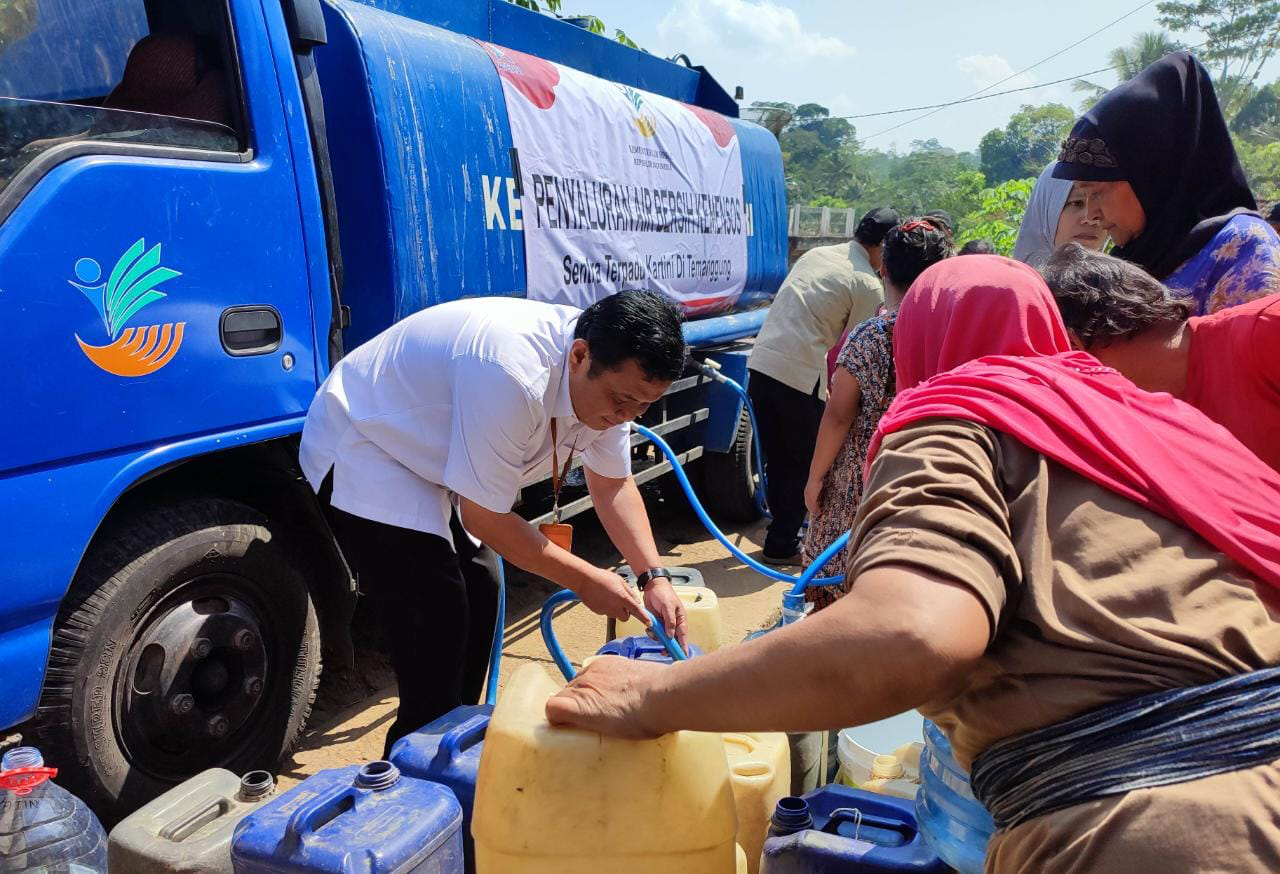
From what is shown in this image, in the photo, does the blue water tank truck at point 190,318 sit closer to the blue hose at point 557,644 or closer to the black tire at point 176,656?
the black tire at point 176,656

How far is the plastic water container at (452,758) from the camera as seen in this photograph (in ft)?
5.75

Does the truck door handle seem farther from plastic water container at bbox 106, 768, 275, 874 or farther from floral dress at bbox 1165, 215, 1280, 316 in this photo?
floral dress at bbox 1165, 215, 1280, 316

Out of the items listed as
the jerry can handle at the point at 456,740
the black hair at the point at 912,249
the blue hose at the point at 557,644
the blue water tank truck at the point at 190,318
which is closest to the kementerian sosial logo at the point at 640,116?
the blue water tank truck at the point at 190,318

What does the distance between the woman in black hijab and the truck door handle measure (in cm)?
202

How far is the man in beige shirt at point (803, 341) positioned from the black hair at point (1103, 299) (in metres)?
2.93

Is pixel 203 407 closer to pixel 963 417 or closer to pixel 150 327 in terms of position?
pixel 150 327

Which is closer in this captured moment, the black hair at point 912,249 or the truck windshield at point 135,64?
the truck windshield at point 135,64

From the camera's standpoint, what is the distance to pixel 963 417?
110 centimetres

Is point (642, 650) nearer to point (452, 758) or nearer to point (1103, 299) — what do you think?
point (452, 758)

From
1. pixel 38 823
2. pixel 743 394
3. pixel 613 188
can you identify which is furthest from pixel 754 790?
pixel 743 394

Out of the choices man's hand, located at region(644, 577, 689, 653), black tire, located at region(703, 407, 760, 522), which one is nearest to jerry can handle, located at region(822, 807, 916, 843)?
man's hand, located at region(644, 577, 689, 653)

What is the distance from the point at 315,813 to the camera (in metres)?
1.48

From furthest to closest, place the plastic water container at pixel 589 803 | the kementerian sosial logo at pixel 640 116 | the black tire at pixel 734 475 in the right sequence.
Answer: the black tire at pixel 734 475
the kementerian sosial logo at pixel 640 116
the plastic water container at pixel 589 803

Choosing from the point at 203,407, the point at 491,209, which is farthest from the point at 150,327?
the point at 491,209
